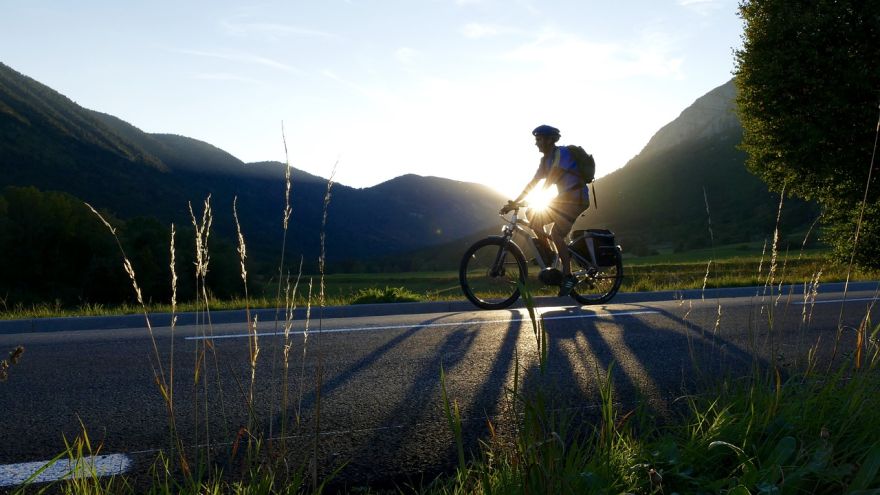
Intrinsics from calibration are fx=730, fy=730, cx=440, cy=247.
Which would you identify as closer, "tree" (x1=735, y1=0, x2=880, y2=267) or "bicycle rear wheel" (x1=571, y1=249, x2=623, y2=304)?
"bicycle rear wheel" (x1=571, y1=249, x2=623, y2=304)

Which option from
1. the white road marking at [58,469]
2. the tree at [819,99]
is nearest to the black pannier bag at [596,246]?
the white road marking at [58,469]

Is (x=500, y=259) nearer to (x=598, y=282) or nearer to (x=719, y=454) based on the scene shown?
(x=598, y=282)

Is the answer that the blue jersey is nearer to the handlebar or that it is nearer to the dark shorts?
the dark shorts

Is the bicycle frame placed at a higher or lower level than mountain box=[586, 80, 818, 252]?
lower

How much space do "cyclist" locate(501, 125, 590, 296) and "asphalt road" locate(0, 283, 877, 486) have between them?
166 centimetres

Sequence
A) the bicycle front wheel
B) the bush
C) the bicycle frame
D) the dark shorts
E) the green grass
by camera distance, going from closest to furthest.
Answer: the green grass < the dark shorts < the bicycle front wheel < the bicycle frame < the bush

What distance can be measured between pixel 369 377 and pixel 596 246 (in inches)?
244

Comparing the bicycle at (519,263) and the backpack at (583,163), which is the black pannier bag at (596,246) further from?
the backpack at (583,163)

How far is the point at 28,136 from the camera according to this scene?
418ft

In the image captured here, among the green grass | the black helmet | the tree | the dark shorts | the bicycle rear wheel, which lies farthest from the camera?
the tree

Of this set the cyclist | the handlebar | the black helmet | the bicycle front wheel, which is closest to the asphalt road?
the bicycle front wheel

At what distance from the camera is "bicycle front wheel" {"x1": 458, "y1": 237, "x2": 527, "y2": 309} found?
10.1 m

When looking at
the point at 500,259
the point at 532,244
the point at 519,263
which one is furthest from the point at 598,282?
the point at 500,259

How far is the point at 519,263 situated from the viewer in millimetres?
10109
